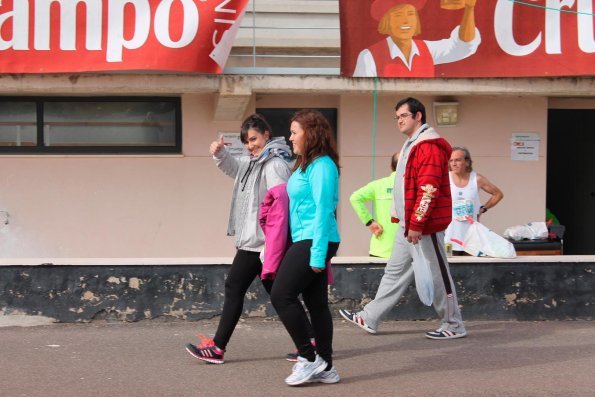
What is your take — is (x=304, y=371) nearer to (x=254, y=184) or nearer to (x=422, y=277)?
(x=254, y=184)

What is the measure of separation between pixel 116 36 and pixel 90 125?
1.83 m

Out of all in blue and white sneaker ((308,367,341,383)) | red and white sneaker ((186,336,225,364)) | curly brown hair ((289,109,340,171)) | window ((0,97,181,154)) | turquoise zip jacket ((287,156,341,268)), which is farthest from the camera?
window ((0,97,181,154))

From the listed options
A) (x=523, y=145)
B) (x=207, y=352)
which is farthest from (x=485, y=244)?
(x=523, y=145)

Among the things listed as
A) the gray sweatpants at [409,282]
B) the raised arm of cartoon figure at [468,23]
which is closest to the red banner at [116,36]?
the raised arm of cartoon figure at [468,23]

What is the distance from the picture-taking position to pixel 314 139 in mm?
5637

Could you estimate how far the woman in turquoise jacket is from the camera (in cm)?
549

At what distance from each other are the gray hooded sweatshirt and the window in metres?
4.76

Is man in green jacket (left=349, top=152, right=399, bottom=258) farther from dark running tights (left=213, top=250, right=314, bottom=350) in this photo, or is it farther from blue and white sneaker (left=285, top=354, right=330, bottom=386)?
blue and white sneaker (left=285, top=354, right=330, bottom=386)

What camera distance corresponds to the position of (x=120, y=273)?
7.61 meters

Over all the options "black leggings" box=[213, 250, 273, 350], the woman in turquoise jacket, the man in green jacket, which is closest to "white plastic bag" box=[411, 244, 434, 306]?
the man in green jacket

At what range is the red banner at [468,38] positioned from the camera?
967 centimetres

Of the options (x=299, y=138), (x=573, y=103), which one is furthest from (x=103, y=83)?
(x=573, y=103)

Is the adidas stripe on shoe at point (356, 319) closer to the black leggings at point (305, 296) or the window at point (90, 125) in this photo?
the black leggings at point (305, 296)

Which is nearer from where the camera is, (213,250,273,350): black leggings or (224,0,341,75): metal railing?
(213,250,273,350): black leggings
